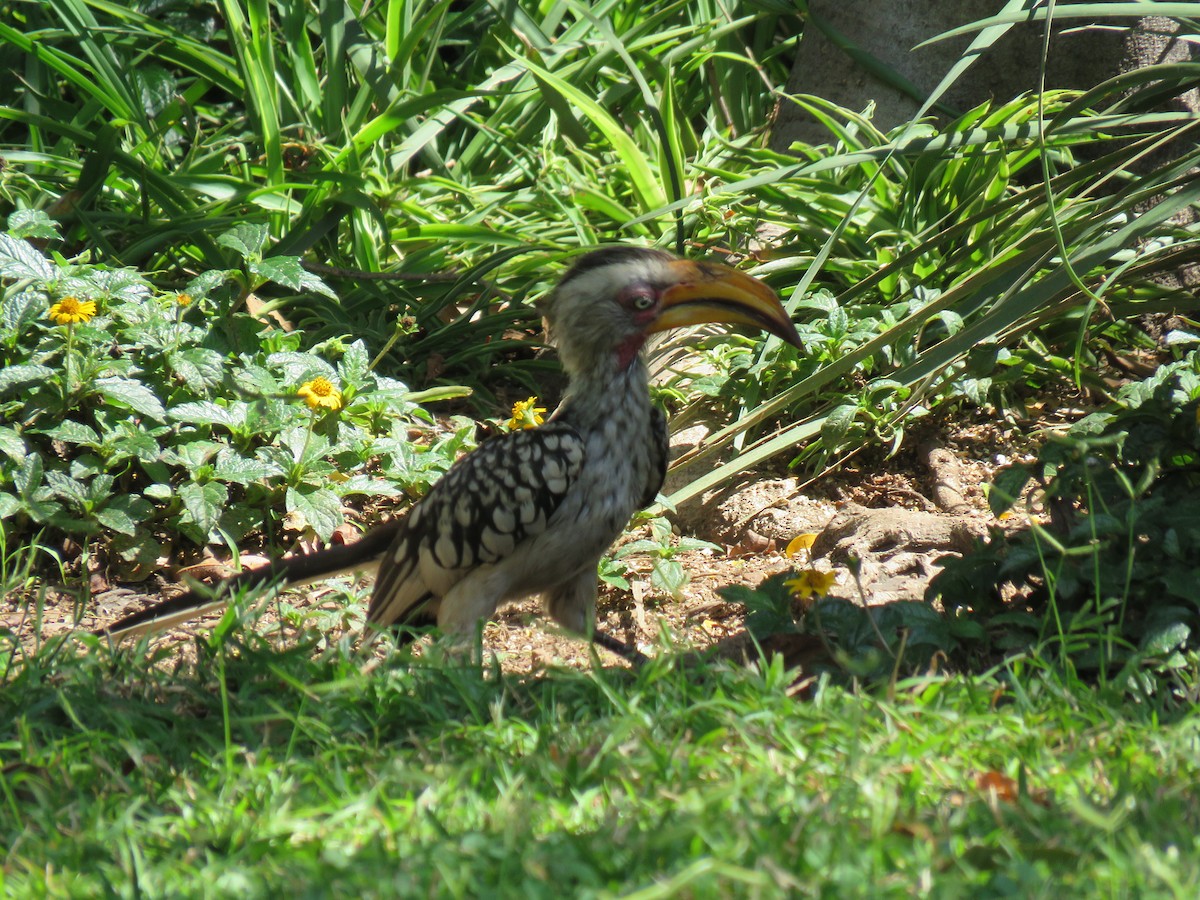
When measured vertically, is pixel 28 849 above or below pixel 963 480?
above

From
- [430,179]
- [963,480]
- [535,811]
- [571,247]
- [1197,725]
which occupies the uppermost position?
[430,179]

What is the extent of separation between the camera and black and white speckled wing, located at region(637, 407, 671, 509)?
3.76 metres

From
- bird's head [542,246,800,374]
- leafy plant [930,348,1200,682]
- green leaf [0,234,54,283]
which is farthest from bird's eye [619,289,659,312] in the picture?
green leaf [0,234,54,283]

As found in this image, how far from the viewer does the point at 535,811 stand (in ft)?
7.11

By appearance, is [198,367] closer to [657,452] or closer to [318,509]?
[318,509]

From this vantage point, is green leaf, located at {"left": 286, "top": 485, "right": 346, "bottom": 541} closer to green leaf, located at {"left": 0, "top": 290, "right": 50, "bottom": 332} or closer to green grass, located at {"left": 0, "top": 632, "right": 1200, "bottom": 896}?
green leaf, located at {"left": 0, "top": 290, "right": 50, "bottom": 332}

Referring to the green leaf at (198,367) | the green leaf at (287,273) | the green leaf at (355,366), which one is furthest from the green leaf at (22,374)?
the green leaf at (355,366)

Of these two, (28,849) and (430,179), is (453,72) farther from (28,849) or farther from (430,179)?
(28,849)

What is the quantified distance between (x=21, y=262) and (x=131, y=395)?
0.65m

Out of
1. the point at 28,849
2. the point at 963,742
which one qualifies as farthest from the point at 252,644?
the point at 963,742

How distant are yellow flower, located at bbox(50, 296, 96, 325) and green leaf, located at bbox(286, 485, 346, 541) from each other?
35.5 inches

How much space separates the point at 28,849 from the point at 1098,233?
10.6ft

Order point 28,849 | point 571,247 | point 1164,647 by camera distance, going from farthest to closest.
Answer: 1. point 571,247
2. point 1164,647
3. point 28,849

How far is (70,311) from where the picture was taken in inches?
163
